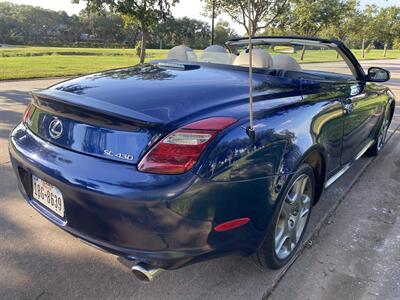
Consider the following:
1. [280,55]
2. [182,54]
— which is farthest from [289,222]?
[182,54]

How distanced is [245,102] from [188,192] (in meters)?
0.73

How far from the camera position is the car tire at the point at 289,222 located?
2.25 m

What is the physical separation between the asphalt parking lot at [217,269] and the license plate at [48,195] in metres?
0.48

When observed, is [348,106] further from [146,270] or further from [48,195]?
[48,195]

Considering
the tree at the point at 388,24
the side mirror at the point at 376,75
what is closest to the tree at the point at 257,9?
the side mirror at the point at 376,75

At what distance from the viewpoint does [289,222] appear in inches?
98.7

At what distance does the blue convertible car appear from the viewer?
69.3 inches

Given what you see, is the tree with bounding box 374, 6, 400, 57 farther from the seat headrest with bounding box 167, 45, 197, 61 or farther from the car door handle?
the car door handle

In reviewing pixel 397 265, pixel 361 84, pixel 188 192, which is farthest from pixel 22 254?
pixel 361 84

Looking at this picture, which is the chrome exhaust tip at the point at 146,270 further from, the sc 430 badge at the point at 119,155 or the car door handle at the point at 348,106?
the car door handle at the point at 348,106

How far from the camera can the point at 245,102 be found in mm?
2180

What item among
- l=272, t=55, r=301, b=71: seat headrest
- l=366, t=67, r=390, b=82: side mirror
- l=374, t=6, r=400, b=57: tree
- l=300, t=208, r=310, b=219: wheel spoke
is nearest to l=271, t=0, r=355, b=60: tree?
l=374, t=6, r=400, b=57: tree

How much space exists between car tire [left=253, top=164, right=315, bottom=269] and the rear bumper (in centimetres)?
28

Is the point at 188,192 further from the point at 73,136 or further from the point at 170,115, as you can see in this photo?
the point at 73,136
